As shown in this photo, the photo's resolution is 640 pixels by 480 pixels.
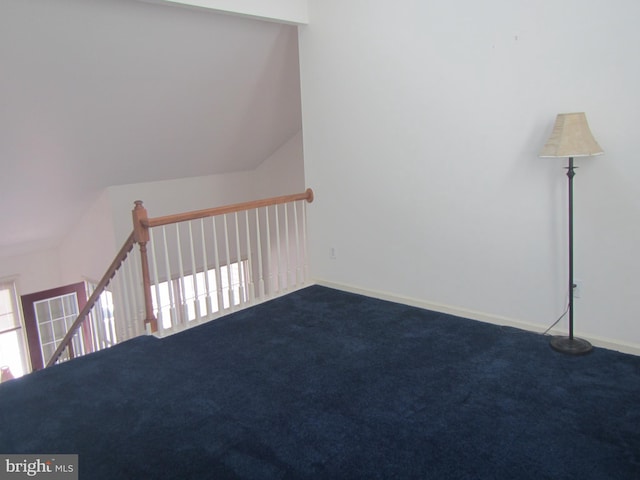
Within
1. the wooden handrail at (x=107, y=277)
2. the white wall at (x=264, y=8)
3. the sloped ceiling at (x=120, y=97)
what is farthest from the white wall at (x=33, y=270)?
the white wall at (x=264, y=8)

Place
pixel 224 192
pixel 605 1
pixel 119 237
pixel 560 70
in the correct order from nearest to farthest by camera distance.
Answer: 1. pixel 605 1
2. pixel 560 70
3. pixel 119 237
4. pixel 224 192

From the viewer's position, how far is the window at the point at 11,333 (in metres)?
6.96

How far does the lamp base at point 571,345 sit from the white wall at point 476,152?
11 cm

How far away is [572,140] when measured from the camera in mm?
2871

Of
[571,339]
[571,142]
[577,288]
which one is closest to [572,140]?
[571,142]

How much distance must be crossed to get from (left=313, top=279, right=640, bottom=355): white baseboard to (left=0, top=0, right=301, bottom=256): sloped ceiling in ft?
6.99

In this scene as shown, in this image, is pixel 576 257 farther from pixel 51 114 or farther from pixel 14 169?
pixel 14 169

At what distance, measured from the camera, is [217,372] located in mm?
3184

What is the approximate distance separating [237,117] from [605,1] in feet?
12.2

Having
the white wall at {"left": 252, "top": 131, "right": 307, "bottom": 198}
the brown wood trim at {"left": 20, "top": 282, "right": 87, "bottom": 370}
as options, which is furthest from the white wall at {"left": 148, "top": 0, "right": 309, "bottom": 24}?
the brown wood trim at {"left": 20, "top": 282, "right": 87, "bottom": 370}

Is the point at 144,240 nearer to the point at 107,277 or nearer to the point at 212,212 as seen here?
the point at 212,212

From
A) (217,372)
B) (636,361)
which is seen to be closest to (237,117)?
(217,372)

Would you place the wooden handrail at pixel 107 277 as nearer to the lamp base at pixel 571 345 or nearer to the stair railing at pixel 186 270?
the stair railing at pixel 186 270

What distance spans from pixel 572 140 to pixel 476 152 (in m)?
0.77
